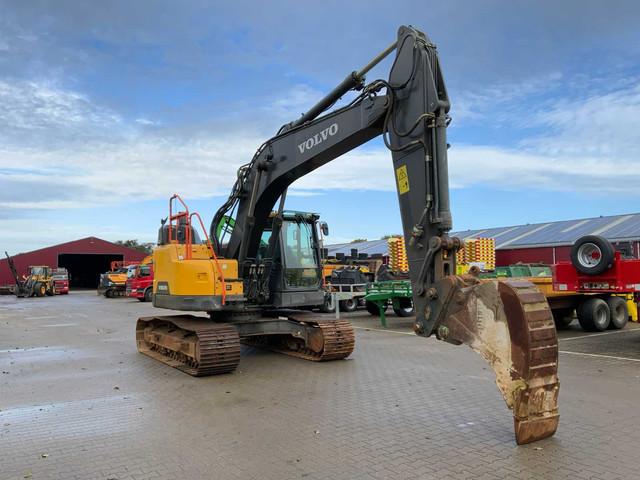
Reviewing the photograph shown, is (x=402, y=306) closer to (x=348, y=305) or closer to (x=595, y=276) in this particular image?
(x=348, y=305)

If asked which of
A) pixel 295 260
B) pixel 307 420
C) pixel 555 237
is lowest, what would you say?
pixel 307 420

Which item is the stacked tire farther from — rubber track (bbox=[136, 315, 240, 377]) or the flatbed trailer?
rubber track (bbox=[136, 315, 240, 377])

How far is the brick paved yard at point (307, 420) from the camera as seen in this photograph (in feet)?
15.1

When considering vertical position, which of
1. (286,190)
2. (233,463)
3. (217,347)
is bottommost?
(233,463)

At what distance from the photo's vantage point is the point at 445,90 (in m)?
5.98

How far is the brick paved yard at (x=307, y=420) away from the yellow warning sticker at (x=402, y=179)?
2551mm

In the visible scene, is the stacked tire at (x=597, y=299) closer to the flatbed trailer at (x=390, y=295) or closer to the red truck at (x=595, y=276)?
the red truck at (x=595, y=276)

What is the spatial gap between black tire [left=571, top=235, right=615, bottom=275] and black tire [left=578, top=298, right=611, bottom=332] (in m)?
2.23

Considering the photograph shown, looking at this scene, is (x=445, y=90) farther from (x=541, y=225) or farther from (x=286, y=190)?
(x=541, y=225)

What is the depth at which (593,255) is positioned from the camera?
12.1 meters

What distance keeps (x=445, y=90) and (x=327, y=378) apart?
454cm

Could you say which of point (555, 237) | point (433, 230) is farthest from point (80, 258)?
point (433, 230)

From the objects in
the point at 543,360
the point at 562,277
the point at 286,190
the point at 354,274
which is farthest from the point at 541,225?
the point at 543,360

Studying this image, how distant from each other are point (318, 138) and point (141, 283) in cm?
2577
